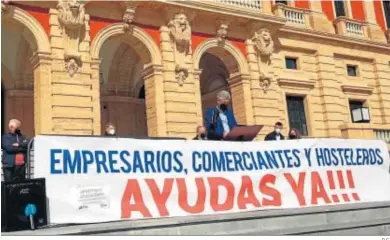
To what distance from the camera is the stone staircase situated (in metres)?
5.79

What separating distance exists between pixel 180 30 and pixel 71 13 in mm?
3981

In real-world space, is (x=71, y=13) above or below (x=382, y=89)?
above

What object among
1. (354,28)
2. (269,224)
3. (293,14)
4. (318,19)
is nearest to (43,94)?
(269,224)

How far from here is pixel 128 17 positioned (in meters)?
15.7

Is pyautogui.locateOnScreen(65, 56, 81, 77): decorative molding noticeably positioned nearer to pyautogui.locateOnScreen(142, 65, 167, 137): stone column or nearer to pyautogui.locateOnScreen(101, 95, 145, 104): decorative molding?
pyautogui.locateOnScreen(142, 65, 167, 137): stone column

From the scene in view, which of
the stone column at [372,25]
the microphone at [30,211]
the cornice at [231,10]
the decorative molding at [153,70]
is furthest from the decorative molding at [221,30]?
the microphone at [30,211]

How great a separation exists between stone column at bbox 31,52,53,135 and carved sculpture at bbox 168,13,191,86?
14.9ft

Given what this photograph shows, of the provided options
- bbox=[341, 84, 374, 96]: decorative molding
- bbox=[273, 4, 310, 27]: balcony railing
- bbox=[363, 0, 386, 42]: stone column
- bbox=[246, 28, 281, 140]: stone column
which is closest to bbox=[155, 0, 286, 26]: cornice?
bbox=[246, 28, 281, 140]: stone column

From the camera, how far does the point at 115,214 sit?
6320 mm

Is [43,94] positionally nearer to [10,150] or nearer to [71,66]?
[71,66]

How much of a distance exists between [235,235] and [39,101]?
30.7ft

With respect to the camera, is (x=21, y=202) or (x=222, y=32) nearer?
(x=21, y=202)

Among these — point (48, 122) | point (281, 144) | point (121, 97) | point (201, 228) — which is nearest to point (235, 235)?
point (201, 228)
